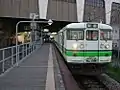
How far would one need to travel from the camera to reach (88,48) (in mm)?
15367

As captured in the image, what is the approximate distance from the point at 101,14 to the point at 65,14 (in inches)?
426

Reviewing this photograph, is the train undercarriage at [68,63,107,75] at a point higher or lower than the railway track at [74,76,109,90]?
higher

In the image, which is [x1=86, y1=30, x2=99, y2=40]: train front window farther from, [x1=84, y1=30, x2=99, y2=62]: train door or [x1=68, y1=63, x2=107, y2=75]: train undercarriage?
[x1=68, y1=63, x2=107, y2=75]: train undercarriage

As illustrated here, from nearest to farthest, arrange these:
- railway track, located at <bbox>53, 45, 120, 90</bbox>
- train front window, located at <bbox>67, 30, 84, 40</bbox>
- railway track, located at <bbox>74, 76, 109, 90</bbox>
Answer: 1. railway track, located at <bbox>53, 45, 120, 90</bbox>
2. railway track, located at <bbox>74, 76, 109, 90</bbox>
3. train front window, located at <bbox>67, 30, 84, 40</bbox>

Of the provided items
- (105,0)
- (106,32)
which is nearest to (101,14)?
(105,0)

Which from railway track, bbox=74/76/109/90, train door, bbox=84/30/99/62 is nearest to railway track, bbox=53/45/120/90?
railway track, bbox=74/76/109/90

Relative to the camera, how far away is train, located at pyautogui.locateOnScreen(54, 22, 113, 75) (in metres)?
15.3

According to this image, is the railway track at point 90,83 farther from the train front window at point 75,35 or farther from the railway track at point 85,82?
the train front window at point 75,35

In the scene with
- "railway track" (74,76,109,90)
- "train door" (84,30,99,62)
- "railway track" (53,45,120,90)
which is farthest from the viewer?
"train door" (84,30,99,62)

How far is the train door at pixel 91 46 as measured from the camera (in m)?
15.2

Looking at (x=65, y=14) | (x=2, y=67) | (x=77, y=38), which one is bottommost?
(x=2, y=67)

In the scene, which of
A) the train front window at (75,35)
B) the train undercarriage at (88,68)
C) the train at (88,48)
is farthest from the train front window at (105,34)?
the train undercarriage at (88,68)

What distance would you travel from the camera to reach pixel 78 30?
15703 millimetres

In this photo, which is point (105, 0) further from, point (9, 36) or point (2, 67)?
point (2, 67)
